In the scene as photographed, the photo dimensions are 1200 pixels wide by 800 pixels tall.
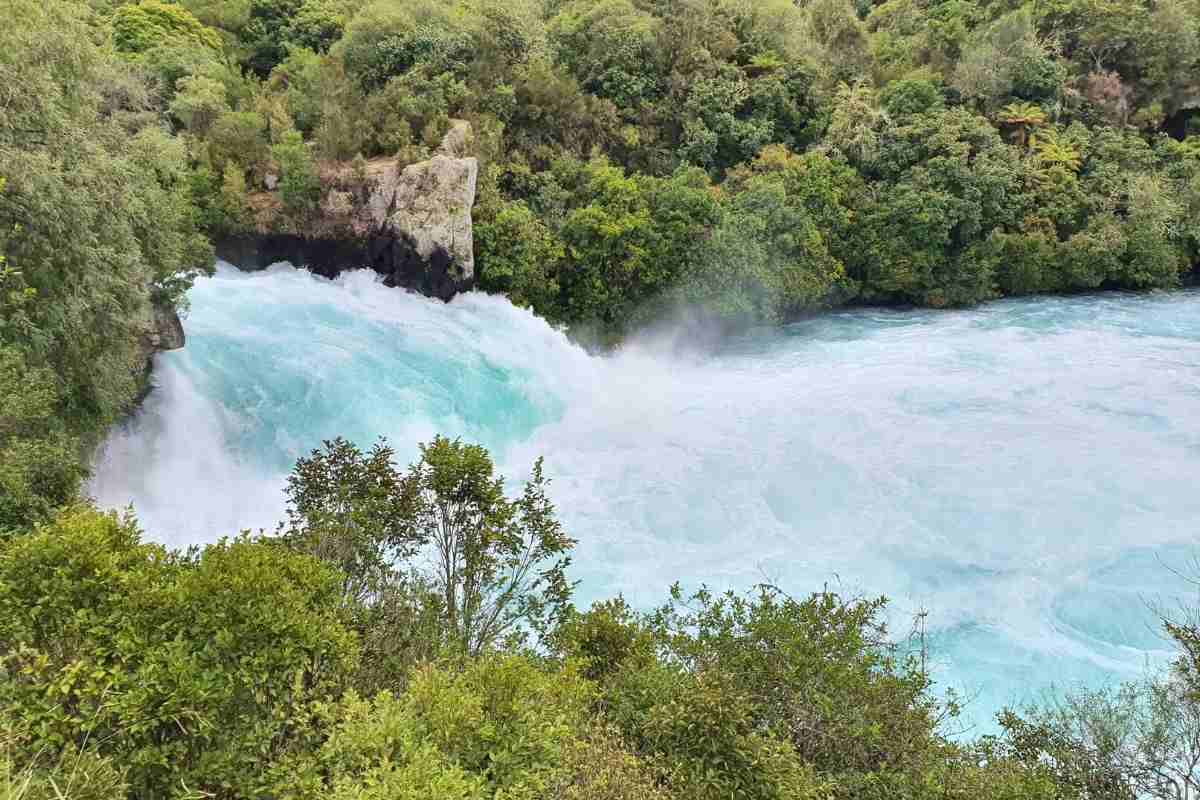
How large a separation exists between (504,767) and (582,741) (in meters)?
0.72

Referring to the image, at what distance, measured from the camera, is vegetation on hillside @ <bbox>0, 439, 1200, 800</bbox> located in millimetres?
3971

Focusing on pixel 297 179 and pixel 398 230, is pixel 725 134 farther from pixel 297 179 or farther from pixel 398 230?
pixel 297 179

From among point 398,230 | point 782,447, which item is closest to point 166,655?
point 782,447

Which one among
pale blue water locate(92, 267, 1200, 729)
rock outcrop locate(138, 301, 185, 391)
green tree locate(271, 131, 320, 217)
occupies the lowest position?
pale blue water locate(92, 267, 1200, 729)

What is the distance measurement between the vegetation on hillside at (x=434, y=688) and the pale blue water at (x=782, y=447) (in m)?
4.52

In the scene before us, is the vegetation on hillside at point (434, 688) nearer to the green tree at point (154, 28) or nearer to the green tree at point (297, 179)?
the green tree at point (297, 179)

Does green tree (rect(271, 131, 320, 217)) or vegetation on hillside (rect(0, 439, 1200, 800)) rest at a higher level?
green tree (rect(271, 131, 320, 217))

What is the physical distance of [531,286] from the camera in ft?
64.3

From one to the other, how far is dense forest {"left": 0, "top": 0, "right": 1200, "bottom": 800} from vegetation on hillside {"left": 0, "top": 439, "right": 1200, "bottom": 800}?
1.1 inches

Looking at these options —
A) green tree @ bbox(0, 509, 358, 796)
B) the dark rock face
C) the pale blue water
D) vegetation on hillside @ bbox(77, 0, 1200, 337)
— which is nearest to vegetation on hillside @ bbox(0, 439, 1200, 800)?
green tree @ bbox(0, 509, 358, 796)

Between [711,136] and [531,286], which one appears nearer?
[531,286]

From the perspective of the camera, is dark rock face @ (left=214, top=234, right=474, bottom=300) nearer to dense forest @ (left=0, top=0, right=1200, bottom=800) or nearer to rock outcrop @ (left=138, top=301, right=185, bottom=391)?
dense forest @ (left=0, top=0, right=1200, bottom=800)

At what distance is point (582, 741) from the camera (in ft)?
15.0

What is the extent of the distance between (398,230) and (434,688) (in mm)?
16232
